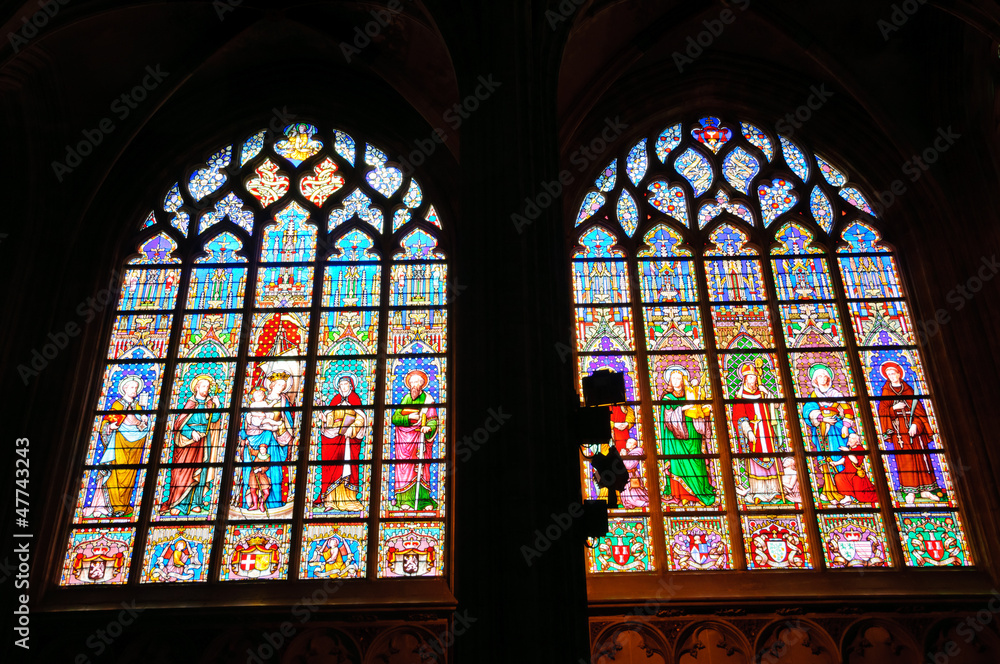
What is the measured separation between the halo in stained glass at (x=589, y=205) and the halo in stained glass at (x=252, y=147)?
4.13 meters

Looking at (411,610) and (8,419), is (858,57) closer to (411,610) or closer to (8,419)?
(411,610)

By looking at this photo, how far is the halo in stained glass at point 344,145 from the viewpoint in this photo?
1105cm

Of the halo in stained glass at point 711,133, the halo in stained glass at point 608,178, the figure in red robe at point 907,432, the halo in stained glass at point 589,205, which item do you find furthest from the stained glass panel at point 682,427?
the halo in stained glass at point 711,133

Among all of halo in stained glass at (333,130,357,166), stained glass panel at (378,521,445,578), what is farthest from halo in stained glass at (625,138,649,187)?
stained glass panel at (378,521,445,578)

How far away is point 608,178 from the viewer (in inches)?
427

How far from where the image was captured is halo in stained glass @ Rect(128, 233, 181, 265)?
1023cm

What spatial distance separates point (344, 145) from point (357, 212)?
1.08 metres

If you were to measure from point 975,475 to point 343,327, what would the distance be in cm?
671

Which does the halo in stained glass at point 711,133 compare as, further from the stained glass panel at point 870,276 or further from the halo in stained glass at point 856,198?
the stained glass panel at point 870,276

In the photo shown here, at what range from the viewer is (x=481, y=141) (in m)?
7.25

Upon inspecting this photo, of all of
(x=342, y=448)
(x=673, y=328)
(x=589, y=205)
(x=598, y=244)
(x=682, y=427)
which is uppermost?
(x=589, y=205)

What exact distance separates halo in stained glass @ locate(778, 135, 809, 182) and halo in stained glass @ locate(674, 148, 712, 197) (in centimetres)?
97

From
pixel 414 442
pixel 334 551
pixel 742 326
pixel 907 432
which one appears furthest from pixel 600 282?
pixel 334 551

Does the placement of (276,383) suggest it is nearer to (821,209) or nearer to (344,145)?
(344,145)
